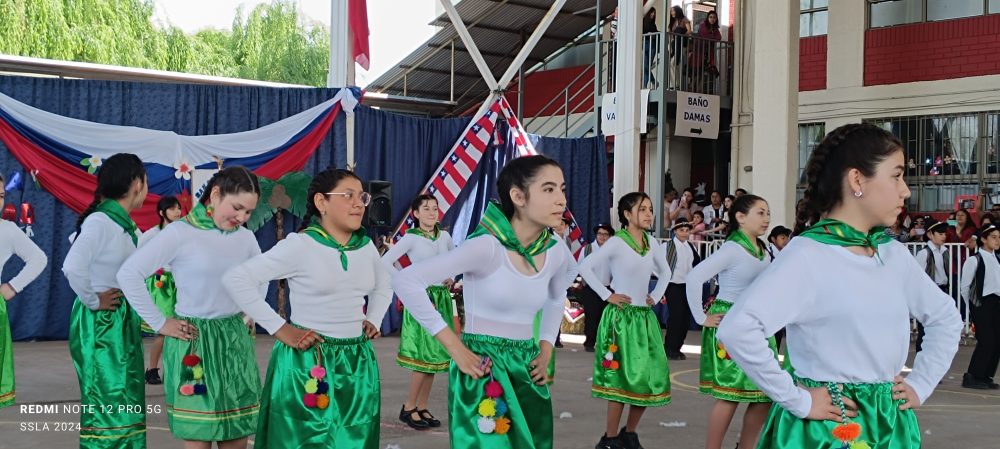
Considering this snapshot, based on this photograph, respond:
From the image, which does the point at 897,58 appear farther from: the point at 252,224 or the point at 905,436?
the point at 905,436

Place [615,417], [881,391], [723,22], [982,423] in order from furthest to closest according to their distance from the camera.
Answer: [723,22], [982,423], [615,417], [881,391]

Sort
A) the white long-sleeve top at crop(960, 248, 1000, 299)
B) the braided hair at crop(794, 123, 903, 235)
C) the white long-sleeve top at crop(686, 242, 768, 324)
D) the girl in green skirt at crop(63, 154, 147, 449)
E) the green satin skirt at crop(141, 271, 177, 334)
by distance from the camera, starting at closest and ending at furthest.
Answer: the braided hair at crop(794, 123, 903, 235), the girl in green skirt at crop(63, 154, 147, 449), the white long-sleeve top at crop(686, 242, 768, 324), the green satin skirt at crop(141, 271, 177, 334), the white long-sleeve top at crop(960, 248, 1000, 299)

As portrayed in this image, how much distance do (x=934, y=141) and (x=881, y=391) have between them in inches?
568

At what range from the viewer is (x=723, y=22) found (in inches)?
768

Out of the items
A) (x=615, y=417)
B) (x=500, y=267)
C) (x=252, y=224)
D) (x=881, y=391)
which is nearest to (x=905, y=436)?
(x=881, y=391)

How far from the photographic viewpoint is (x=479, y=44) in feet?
65.5

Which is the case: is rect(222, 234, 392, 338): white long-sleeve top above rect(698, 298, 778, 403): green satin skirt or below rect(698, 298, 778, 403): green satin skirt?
above

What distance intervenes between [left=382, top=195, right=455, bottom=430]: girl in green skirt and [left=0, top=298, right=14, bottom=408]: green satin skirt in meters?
2.28

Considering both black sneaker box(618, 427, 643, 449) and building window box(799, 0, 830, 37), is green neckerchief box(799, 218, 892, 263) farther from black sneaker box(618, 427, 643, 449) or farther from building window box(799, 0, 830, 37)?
building window box(799, 0, 830, 37)

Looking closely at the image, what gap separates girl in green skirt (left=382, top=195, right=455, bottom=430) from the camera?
7.81 m

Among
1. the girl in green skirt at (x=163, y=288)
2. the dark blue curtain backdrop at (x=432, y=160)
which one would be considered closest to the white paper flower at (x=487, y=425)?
the girl in green skirt at (x=163, y=288)

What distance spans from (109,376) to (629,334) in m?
3.16

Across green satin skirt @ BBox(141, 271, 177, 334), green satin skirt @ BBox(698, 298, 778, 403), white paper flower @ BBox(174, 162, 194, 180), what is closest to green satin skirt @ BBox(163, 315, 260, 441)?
green satin skirt @ BBox(698, 298, 778, 403)

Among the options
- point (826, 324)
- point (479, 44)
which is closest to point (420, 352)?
point (826, 324)
